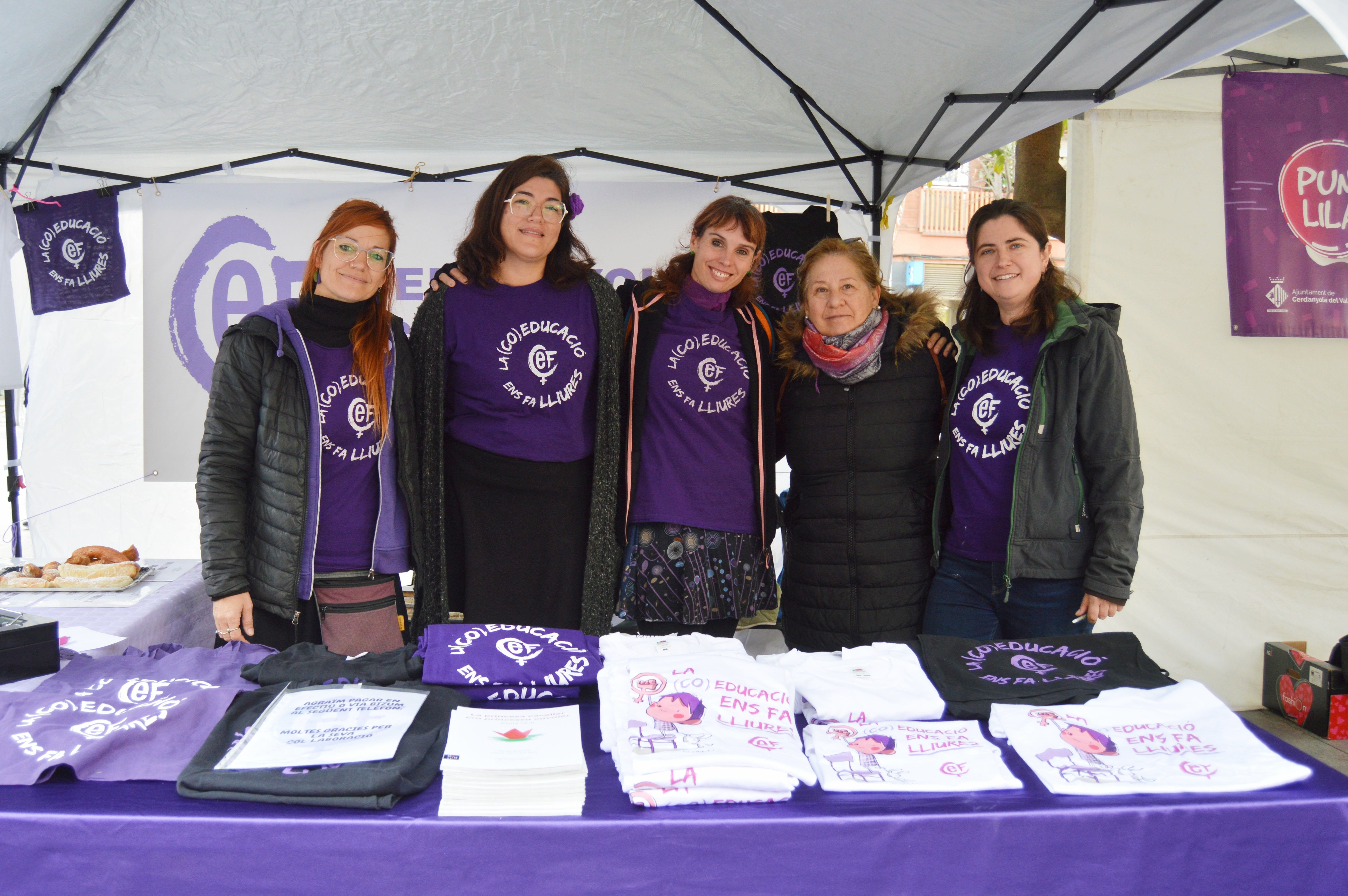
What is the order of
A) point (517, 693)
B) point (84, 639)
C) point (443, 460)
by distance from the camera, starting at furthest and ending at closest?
1. point (443, 460)
2. point (84, 639)
3. point (517, 693)

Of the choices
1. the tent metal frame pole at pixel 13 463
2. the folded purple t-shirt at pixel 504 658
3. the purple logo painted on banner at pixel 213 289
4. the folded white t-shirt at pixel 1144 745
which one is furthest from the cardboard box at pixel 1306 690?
the tent metal frame pole at pixel 13 463

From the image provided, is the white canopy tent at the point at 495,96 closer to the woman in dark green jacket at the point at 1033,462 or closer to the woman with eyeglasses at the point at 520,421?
the woman in dark green jacket at the point at 1033,462

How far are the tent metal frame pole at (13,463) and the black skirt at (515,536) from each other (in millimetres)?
2474

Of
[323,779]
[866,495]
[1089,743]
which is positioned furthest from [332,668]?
[866,495]

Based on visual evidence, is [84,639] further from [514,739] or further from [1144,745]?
[1144,745]

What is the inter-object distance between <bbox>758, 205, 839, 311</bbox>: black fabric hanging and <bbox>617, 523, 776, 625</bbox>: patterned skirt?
4.97 feet

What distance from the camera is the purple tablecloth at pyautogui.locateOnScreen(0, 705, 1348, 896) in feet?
3.26

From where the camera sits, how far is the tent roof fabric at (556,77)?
2350mm

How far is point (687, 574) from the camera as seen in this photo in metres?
2.11

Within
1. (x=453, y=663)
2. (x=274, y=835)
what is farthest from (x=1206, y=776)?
(x=274, y=835)

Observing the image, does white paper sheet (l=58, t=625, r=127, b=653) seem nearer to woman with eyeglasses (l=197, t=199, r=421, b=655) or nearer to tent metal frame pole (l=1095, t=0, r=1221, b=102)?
woman with eyeglasses (l=197, t=199, r=421, b=655)

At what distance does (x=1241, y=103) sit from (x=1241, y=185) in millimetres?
317

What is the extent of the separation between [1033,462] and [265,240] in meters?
3.03

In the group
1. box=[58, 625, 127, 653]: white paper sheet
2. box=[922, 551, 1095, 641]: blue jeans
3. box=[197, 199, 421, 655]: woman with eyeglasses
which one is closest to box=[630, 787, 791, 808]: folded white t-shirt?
box=[922, 551, 1095, 641]: blue jeans
